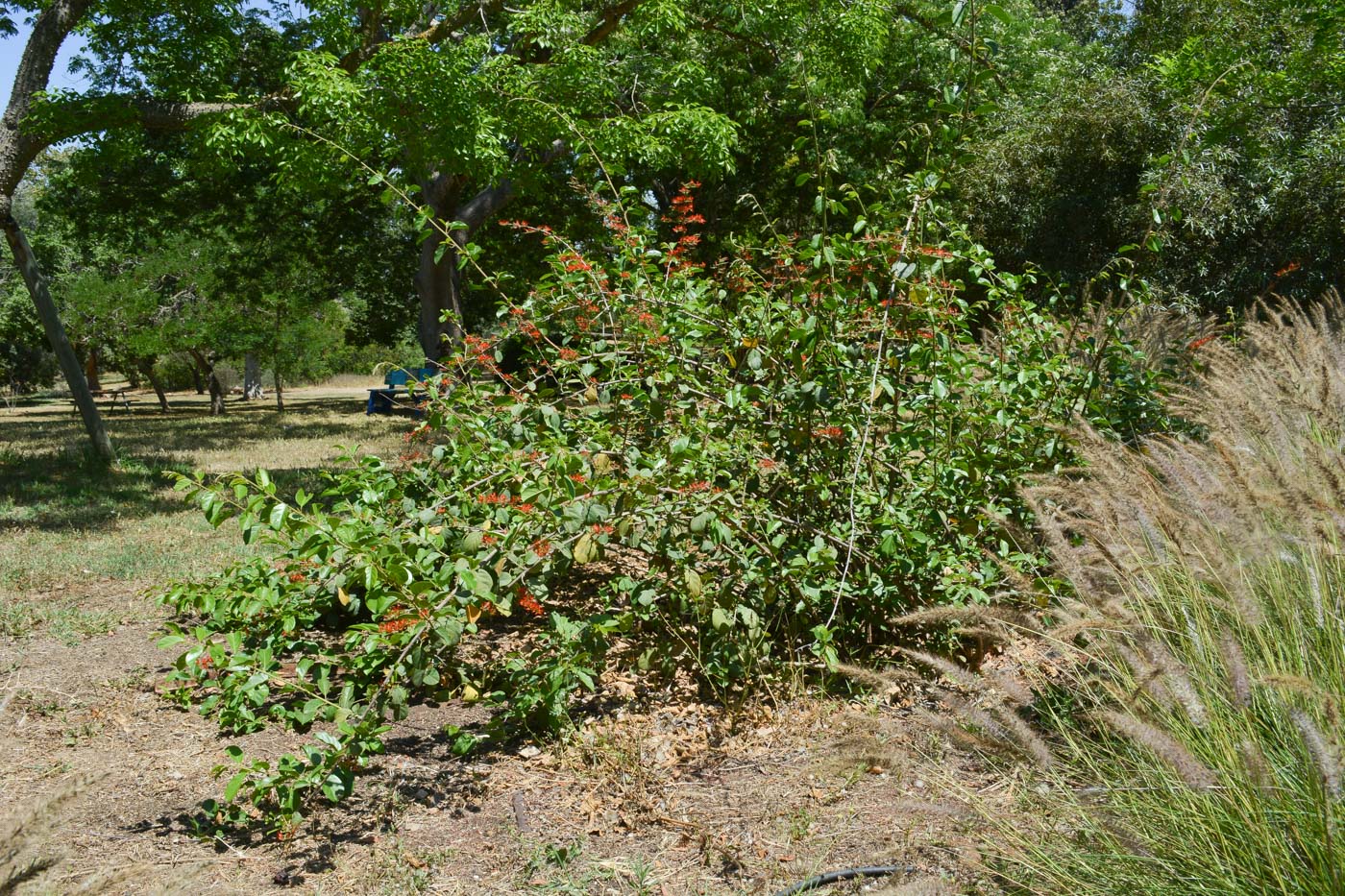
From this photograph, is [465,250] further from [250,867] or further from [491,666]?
[250,867]

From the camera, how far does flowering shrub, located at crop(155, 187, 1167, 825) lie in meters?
3.79

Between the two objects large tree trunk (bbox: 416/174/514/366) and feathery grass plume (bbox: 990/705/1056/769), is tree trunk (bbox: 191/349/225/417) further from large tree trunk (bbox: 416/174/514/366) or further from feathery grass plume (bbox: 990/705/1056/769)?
feathery grass plume (bbox: 990/705/1056/769)

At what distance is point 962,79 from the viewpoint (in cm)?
392

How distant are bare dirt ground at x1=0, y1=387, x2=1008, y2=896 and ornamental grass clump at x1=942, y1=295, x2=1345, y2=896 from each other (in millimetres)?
295

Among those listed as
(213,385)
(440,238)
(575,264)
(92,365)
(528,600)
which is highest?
(440,238)

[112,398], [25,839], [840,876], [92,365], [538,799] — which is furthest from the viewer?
[92,365]

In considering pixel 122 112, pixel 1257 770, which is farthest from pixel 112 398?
pixel 1257 770

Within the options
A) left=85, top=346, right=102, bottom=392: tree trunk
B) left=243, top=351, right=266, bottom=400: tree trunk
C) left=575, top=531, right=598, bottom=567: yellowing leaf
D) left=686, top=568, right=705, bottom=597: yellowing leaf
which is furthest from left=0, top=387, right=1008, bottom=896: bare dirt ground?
left=85, top=346, right=102, bottom=392: tree trunk

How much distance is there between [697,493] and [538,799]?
129 cm

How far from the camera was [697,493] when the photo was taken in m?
3.97

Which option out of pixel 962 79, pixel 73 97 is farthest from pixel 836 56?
pixel 962 79

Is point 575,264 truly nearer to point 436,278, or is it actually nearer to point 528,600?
point 528,600

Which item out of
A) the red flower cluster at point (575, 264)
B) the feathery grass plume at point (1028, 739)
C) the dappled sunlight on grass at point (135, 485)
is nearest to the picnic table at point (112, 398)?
the dappled sunlight on grass at point (135, 485)

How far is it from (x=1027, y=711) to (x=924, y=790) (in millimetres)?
489
